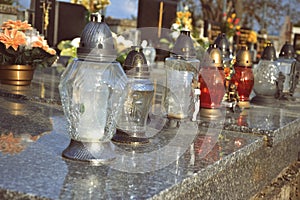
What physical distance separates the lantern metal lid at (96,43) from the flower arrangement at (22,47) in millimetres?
992

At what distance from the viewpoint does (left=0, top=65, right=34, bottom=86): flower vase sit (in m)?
1.95

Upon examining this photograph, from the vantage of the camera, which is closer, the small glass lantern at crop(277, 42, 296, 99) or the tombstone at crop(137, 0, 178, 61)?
the small glass lantern at crop(277, 42, 296, 99)

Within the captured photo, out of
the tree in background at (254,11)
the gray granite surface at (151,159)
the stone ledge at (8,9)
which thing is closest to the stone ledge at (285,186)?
the gray granite surface at (151,159)

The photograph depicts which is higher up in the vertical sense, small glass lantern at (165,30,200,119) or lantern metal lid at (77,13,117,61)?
lantern metal lid at (77,13,117,61)

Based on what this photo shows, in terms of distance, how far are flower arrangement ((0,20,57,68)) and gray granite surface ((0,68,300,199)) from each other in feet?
0.42

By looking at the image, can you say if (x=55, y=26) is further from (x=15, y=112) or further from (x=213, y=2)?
(x=213, y=2)

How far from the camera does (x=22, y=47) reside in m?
1.92

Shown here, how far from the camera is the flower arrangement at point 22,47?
1894 millimetres

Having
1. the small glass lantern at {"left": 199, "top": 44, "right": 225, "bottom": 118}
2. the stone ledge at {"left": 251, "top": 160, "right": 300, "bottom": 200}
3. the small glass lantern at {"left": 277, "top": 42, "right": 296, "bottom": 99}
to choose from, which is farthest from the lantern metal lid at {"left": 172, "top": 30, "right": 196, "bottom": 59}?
the small glass lantern at {"left": 277, "top": 42, "right": 296, "bottom": 99}

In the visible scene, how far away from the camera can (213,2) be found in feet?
43.0

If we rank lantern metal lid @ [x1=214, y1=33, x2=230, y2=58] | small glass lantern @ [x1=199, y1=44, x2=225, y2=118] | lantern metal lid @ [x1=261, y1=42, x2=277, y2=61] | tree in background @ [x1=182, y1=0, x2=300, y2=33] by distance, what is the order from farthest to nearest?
1. tree in background @ [x1=182, y1=0, x2=300, y2=33]
2. lantern metal lid @ [x1=261, y1=42, x2=277, y2=61]
3. lantern metal lid @ [x1=214, y1=33, x2=230, y2=58]
4. small glass lantern @ [x1=199, y1=44, x2=225, y2=118]

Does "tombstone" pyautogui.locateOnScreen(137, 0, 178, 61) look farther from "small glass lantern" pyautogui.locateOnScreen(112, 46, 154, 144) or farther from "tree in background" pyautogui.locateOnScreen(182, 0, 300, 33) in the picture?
"small glass lantern" pyautogui.locateOnScreen(112, 46, 154, 144)

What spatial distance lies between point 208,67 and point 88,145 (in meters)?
0.72

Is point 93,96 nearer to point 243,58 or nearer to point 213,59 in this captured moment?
point 213,59
